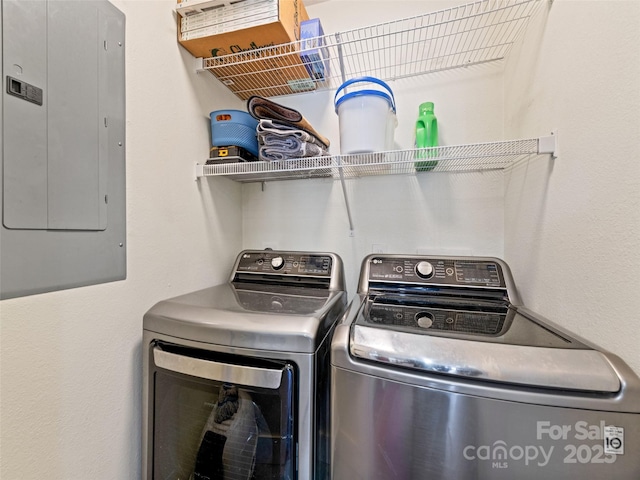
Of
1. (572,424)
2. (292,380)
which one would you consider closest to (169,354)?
(292,380)

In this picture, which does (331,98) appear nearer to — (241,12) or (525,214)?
(241,12)

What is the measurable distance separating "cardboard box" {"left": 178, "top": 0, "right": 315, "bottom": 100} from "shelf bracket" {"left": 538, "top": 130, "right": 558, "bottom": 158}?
940mm

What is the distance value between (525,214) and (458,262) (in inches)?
11.2

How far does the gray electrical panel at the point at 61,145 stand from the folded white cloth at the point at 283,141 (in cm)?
47

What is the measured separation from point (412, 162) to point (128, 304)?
1099 mm

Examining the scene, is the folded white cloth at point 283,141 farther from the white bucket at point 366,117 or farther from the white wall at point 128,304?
the white wall at point 128,304

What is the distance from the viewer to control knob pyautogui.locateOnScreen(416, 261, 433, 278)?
42.5 inches

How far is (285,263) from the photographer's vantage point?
1.27m

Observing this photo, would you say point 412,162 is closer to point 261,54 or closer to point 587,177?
point 587,177

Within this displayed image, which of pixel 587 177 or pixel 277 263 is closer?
pixel 587 177

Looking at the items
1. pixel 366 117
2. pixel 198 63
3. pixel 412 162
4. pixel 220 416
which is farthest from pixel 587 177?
pixel 198 63

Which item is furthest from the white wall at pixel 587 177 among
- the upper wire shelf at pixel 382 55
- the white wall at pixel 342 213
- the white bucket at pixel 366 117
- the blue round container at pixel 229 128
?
the blue round container at pixel 229 128

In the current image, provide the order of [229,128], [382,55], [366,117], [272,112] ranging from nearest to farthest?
[366,117], [272,112], [229,128], [382,55]

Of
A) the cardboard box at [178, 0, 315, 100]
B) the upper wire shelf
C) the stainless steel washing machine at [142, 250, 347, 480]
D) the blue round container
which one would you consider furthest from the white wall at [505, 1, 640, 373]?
the blue round container
